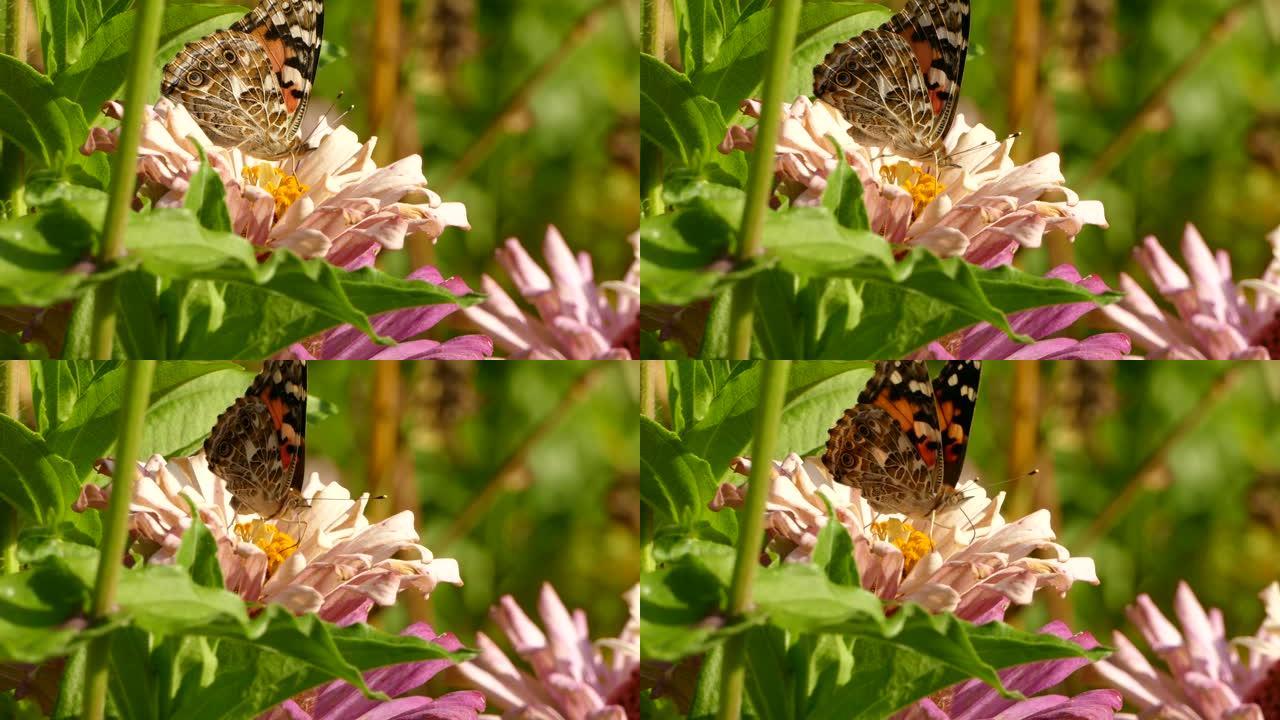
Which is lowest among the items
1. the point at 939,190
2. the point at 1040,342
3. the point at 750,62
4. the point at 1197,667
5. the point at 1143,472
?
the point at 1197,667

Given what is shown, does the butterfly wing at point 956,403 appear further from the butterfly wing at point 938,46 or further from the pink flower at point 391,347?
the pink flower at point 391,347

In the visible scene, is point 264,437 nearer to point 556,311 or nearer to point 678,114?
point 556,311

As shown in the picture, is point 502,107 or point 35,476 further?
point 502,107

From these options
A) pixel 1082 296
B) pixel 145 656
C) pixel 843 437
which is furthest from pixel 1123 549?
pixel 145 656

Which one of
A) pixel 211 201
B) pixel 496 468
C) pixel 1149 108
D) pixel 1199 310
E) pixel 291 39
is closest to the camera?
pixel 211 201

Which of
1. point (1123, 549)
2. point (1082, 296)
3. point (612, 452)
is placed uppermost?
point (1082, 296)

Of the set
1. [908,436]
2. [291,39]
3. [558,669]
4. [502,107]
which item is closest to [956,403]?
[908,436]

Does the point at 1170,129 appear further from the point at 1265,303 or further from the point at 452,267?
the point at 452,267
